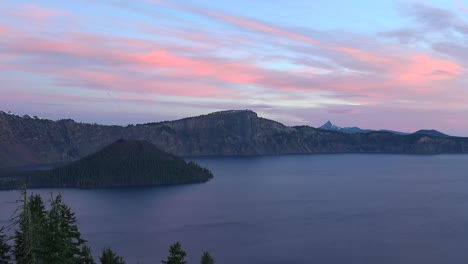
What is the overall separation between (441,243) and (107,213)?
130615 millimetres

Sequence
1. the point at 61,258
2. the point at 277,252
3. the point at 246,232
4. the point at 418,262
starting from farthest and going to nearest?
1. the point at 246,232
2. the point at 277,252
3. the point at 418,262
4. the point at 61,258

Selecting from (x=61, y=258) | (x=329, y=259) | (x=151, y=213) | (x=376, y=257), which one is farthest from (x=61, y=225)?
(x=151, y=213)

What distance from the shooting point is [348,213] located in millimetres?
183625

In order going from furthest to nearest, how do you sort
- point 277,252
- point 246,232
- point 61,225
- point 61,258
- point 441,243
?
1. point 246,232
2. point 441,243
3. point 277,252
4. point 61,225
5. point 61,258

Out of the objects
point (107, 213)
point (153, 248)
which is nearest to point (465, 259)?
point (153, 248)

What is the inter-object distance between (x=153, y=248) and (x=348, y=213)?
9198cm

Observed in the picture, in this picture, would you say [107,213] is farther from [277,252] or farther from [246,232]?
[277,252]

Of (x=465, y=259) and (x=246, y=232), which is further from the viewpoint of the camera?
(x=246, y=232)

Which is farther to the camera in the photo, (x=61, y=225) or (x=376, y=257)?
(x=376, y=257)

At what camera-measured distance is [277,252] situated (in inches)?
4695

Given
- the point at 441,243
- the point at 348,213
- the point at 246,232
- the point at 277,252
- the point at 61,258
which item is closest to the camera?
the point at 61,258

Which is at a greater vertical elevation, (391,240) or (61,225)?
(61,225)

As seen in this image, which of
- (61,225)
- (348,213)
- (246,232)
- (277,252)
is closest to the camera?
(61,225)

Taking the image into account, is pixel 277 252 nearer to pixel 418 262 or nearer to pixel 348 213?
pixel 418 262
